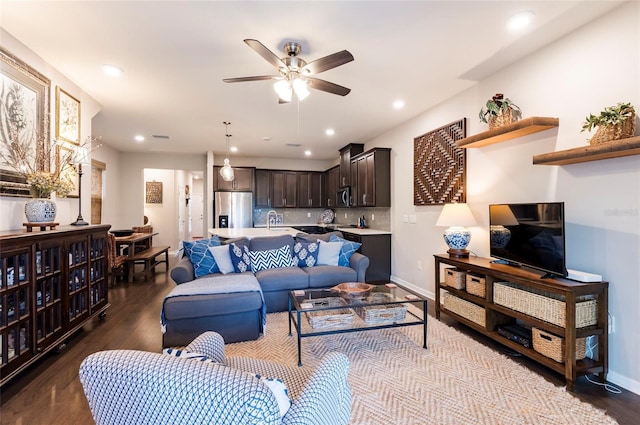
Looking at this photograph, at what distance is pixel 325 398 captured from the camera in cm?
109

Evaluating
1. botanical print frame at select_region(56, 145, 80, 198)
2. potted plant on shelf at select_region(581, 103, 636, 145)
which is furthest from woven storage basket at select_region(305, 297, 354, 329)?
botanical print frame at select_region(56, 145, 80, 198)

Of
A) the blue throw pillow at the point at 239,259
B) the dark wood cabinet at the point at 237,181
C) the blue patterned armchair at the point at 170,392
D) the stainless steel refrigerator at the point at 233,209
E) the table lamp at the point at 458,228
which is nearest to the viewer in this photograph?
the blue patterned armchair at the point at 170,392

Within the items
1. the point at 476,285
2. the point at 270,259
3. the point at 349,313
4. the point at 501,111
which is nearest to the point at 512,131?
the point at 501,111

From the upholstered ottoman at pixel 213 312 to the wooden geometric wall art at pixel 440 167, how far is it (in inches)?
101

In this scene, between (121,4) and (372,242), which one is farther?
(372,242)

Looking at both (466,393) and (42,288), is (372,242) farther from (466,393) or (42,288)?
(42,288)

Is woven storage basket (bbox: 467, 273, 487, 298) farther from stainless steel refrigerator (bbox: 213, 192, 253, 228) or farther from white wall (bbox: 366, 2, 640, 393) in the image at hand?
stainless steel refrigerator (bbox: 213, 192, 253, 228)

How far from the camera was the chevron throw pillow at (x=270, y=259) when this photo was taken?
3.83 m

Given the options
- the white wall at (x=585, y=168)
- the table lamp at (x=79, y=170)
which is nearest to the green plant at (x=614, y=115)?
the white wall at (x=585, y=168)

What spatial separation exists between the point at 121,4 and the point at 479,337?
3968mm

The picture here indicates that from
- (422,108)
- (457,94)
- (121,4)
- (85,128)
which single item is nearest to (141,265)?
(85,128)

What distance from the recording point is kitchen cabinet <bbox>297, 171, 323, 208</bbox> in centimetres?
763

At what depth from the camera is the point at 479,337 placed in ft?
9.49

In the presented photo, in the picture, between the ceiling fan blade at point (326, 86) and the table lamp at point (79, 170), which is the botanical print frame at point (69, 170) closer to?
the table lamp at point (79, 170)
